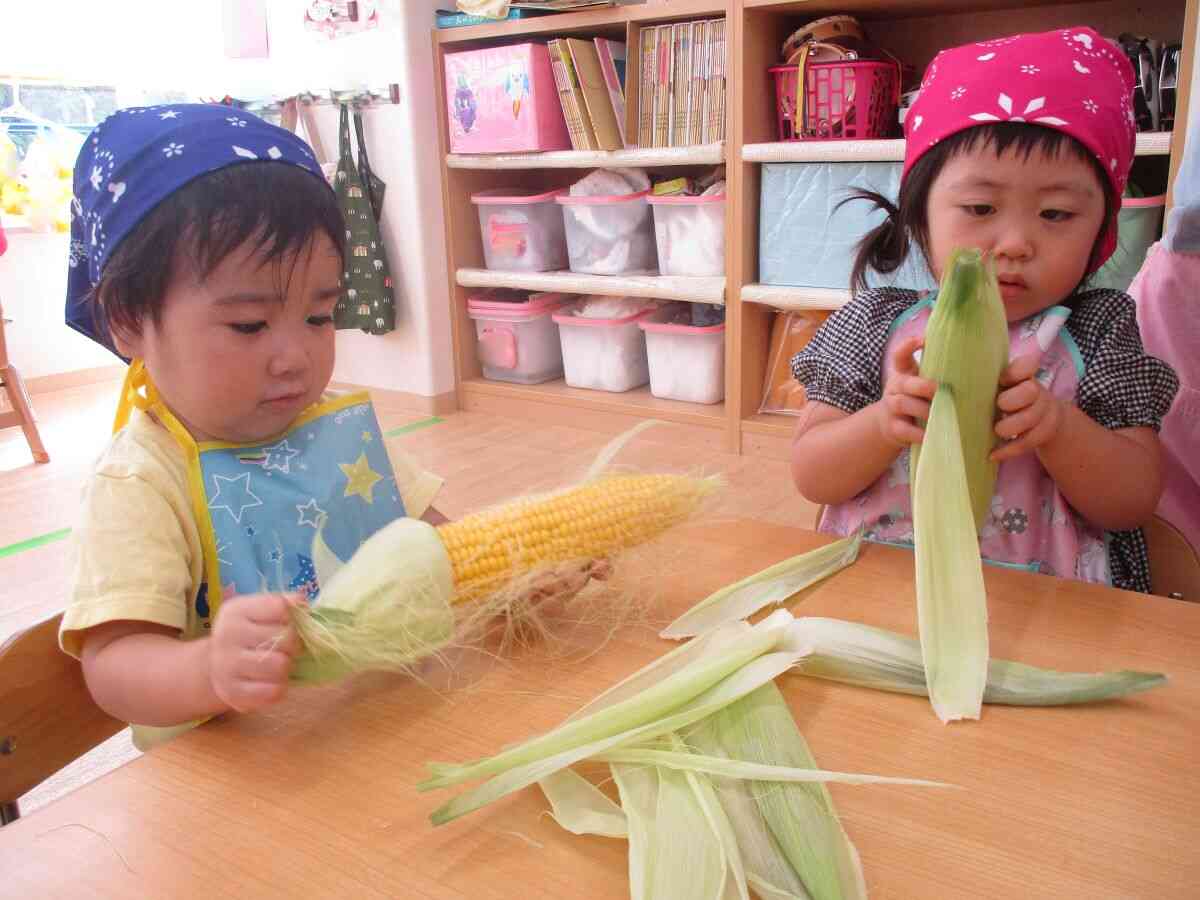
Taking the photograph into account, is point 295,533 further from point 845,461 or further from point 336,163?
point 336,163

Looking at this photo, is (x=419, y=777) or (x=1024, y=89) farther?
(x=1024, y=89)

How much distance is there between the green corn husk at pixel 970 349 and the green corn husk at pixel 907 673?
173mm

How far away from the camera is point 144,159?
0.83 m

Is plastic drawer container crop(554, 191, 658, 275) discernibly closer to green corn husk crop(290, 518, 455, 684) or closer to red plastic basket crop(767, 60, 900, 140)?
red plastic basket crop(767, 60, 900, 140)

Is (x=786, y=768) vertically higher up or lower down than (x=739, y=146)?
lower down

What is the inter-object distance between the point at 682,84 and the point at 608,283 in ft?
2.40

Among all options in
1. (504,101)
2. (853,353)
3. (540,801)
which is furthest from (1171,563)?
(504,101)

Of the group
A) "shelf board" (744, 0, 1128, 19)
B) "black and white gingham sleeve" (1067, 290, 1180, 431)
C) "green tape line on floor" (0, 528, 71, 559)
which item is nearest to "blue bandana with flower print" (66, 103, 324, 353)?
→ "black and white gingham sleeve" (1067, 290, 1180, 431)

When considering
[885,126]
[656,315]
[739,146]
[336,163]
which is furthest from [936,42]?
[336,163]

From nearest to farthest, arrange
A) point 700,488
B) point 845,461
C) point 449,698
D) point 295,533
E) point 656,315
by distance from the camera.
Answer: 1. point 449,698
2. point 700,488
3. point 295,533
4. point 845,461
5. point 656,315

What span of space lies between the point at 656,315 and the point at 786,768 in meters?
3.10

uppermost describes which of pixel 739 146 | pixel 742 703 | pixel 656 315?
pixel 739 146

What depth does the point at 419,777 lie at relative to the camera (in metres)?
0.60

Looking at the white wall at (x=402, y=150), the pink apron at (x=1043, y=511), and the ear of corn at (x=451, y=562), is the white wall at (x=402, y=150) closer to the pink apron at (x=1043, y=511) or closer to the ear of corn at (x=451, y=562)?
the pink apron at (x=1043, y=511)
